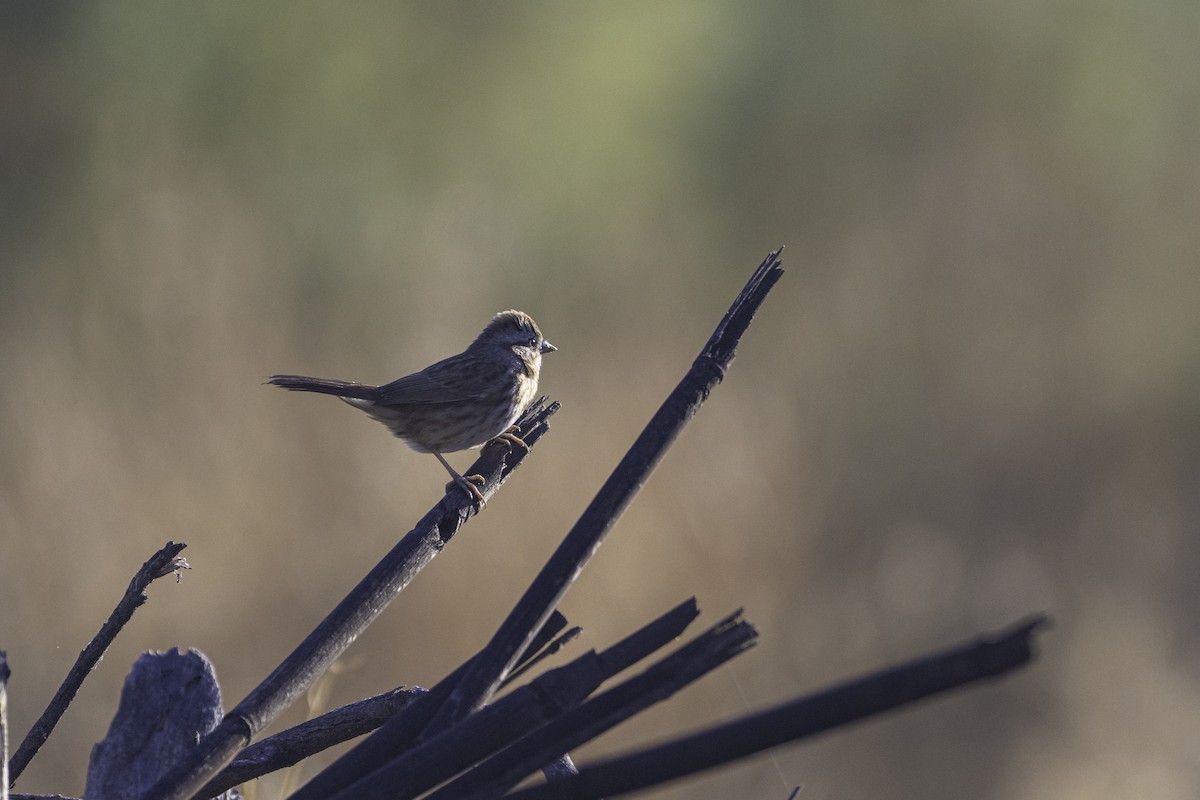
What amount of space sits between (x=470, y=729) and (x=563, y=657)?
5.43 m

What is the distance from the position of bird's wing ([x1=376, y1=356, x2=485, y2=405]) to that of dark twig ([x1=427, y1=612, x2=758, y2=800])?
12.8 feet

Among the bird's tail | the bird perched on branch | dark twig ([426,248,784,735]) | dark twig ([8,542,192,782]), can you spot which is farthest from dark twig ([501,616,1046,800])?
the bird perched on branch

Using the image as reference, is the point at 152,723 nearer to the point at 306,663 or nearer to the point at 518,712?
the point at 306,663

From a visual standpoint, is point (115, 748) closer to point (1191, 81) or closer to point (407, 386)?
point (407, 386)

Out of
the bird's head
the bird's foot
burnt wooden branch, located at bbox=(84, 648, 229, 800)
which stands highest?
the bird's head

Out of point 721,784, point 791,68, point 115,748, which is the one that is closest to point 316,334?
Answer: point 721,784

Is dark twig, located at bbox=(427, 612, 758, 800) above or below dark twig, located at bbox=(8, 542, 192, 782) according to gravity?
below

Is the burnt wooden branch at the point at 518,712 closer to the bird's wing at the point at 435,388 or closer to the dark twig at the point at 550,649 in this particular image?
the dark twig at the point at 550,649

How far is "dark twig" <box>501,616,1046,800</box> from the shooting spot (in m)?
1.06

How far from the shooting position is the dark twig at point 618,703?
1326mm

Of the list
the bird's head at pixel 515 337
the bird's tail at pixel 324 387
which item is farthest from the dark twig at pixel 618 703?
the bird's head at pixel 515 337

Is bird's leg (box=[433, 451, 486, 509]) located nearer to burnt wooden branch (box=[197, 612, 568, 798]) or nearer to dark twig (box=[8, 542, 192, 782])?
burnt wooden branch (box=[197, 612, 568, 798])

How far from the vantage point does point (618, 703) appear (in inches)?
52.9

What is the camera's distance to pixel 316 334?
8.47 meters
